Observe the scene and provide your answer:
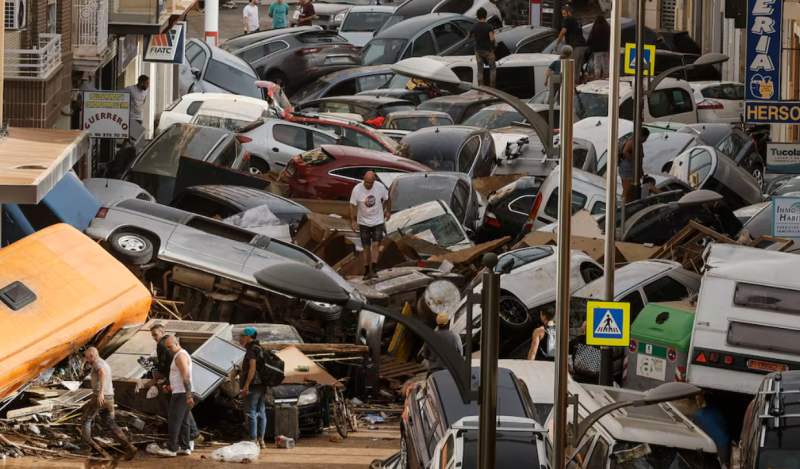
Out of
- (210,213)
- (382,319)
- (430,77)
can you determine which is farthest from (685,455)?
(210,213)

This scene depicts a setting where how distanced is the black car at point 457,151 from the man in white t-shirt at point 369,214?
6198 millimetres

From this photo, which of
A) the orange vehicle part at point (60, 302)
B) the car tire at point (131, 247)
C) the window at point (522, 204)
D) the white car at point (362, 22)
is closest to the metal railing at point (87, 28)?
the window at point (522, 204)

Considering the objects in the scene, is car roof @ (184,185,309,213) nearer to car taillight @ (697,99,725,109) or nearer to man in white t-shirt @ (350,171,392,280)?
man in white t-shirt @ (350,171,392,280)

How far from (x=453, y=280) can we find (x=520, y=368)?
19.6 feet

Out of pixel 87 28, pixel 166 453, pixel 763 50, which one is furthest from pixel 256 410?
pixel 87 28

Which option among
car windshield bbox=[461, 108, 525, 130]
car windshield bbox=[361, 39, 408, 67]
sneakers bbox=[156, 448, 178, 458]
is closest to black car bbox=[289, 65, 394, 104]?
car windshield bbox=[361, 39, 408, 67]

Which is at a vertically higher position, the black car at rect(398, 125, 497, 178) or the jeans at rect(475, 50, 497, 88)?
the jeans at rect(475, 50, 497, 88)

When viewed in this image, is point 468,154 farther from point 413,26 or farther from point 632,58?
point 413,26

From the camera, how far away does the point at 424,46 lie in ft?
135

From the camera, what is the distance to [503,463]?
10094 mm

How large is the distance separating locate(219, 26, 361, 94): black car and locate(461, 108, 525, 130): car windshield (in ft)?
31.9

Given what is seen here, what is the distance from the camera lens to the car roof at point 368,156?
2570cm

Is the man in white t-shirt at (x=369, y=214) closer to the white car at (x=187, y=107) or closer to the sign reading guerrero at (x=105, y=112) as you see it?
the sign reading guerrero at (x=105, y=112)

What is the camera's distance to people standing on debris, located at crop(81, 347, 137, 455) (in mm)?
13609
